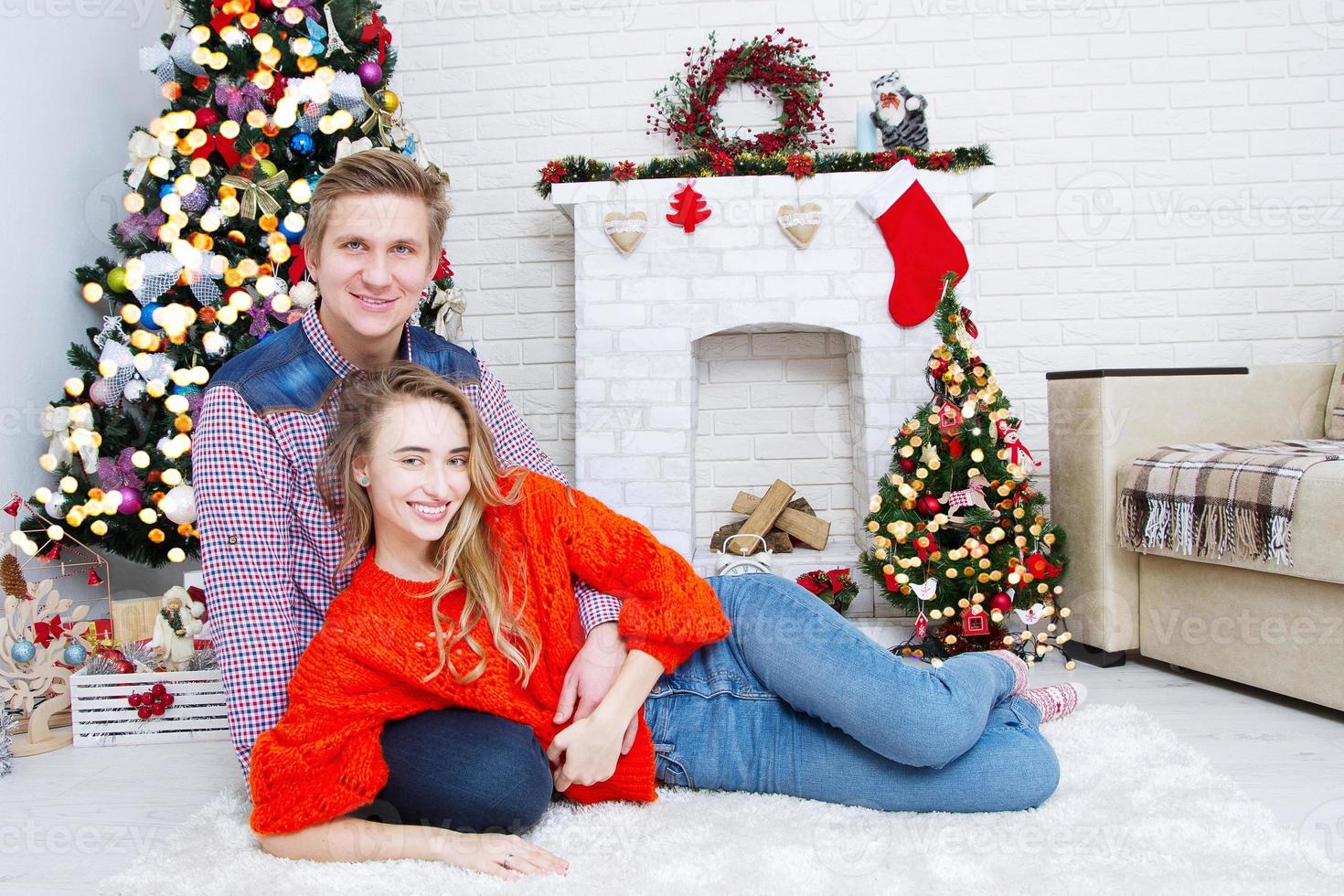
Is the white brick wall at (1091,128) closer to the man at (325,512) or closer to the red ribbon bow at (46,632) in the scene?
the man at (325,512)

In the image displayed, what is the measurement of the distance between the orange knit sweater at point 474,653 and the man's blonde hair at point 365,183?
0.48 meters

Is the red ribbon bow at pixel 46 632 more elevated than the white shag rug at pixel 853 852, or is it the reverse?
the red ribbon bow at pixel 46 632

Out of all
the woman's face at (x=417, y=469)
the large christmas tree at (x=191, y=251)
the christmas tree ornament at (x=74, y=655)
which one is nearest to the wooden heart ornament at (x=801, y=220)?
the large christmas tree at (x=191, y=251)

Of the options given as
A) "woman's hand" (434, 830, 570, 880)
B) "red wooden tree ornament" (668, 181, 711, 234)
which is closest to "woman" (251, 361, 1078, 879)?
"woman's hand" (434, 830, 570, 880)

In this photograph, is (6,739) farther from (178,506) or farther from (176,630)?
(178,506)

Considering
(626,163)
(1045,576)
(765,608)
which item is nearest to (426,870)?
(765,608)

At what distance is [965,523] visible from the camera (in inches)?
95.9

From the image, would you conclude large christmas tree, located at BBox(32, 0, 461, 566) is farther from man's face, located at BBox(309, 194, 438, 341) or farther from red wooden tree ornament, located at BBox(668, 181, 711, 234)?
man's face, located at BBox(309, 194, 438, 341)

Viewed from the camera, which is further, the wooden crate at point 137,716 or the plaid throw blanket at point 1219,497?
the wooden crate at point 137,716

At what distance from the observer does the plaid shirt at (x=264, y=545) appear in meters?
1.30

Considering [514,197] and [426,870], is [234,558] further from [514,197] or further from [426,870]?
[514,197]

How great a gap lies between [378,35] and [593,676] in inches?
81.3

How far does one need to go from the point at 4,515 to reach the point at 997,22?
324 cm

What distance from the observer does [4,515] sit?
2.42 m
